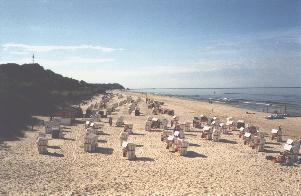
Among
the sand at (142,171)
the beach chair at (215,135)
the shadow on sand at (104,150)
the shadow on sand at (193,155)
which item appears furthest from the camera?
the beach chair at (215,135)

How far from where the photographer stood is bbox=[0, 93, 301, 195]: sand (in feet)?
45.7

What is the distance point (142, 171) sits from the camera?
16.4 meters

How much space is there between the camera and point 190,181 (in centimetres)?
1512

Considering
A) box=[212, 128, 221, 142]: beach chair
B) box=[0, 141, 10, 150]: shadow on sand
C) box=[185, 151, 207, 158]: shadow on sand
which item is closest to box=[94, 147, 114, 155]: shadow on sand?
box=[185, 151, 207, 158]: shadow on sand

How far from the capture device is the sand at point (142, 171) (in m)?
13.9

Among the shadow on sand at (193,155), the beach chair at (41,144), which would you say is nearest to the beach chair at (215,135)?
the shadow on sand at (193,155)

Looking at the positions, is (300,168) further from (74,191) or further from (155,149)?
(74,191)

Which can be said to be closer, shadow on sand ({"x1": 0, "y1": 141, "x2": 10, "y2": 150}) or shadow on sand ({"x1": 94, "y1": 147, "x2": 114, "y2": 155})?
shadow on sand ({"x1": 0, "y1": 141, "x2": 10, "y2": 150})

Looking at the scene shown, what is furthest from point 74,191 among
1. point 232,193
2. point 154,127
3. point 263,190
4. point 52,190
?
point 154,127

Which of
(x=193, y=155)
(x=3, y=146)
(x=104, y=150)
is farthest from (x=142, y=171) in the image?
(x=3, y=146)

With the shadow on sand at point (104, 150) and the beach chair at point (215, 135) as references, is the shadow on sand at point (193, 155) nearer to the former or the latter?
the shadow on sand at point (104, 150)

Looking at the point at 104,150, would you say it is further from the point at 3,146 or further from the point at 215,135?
the point at 215,135

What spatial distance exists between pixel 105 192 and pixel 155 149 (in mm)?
7967

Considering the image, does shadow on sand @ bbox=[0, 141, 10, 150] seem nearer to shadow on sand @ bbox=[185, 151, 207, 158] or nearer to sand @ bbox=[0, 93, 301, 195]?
sand @ bbox=[0, 93, 301, 195]
